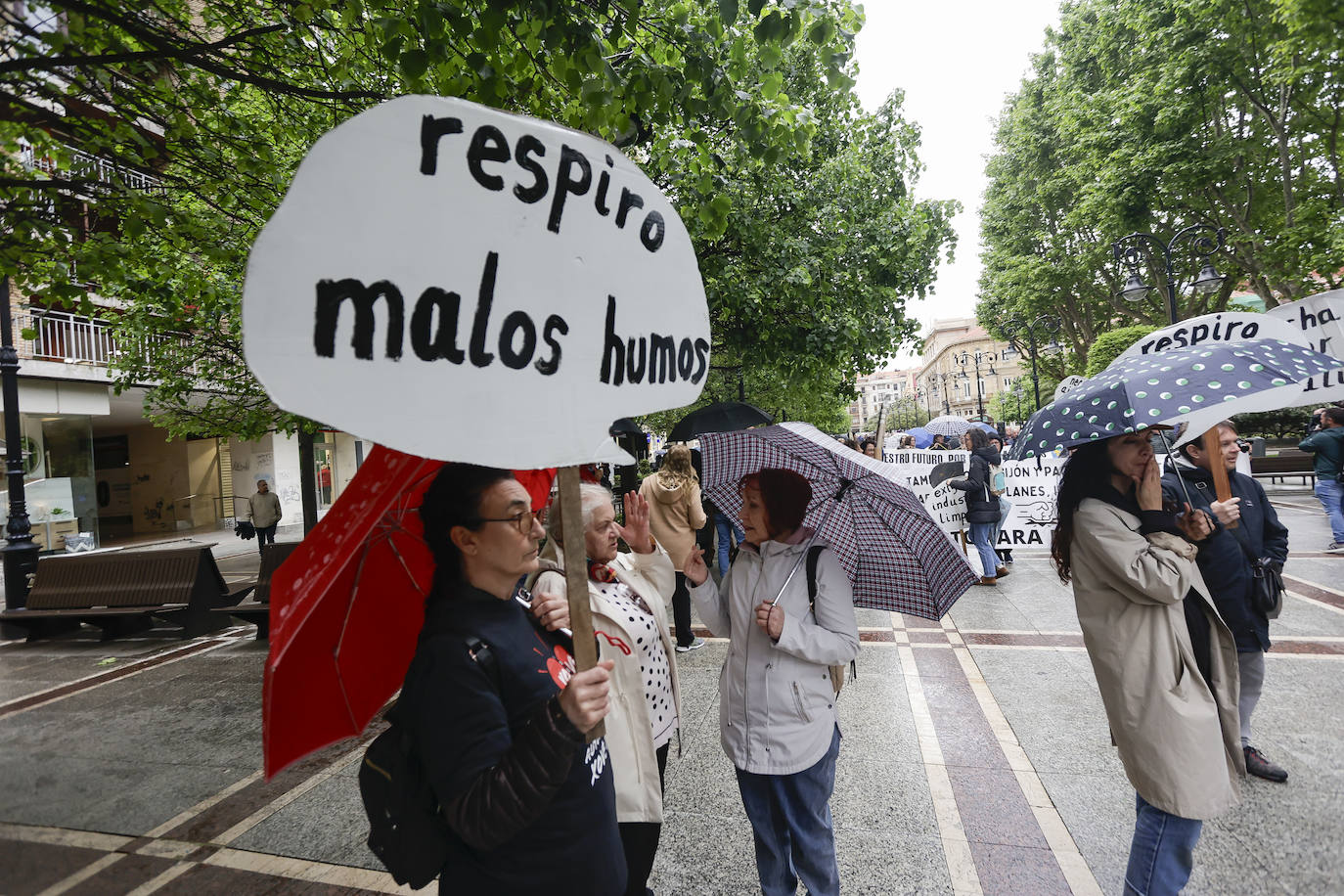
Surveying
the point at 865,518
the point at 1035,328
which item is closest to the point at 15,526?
the point at 865,518

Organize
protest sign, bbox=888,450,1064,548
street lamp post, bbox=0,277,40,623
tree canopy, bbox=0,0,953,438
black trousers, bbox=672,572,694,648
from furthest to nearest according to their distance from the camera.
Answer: street lamp post, bbox=0,277,40,623 → protest sign, bbox=888,450,1064,548 → black trousers, bbox=672,572,694,648 → tree canopy, bbox=0,0,953,438

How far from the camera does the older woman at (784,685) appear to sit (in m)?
2.36

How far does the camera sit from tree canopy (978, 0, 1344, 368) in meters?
12.1

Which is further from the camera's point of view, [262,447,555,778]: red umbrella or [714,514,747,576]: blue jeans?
[714,514,747,576]: blue jeans

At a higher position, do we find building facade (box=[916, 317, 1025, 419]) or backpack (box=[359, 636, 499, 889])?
building facade (box=[916, 317, 1025, 419])

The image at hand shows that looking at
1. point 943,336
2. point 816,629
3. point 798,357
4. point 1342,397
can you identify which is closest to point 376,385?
point 816,629

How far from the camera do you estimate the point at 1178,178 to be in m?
15.5

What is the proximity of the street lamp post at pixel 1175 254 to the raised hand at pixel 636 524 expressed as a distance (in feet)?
37.7

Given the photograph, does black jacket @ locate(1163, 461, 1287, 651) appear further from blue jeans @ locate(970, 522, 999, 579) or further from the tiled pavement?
blue jeans @ locate(970, 522, 999, 579)

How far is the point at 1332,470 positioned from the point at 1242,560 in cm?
868

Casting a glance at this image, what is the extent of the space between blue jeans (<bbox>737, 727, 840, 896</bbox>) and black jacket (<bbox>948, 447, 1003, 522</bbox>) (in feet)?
20.7

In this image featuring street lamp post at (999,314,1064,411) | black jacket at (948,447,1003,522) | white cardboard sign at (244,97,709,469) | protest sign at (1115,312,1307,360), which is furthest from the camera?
street lamp post at (999,314,1064,411)

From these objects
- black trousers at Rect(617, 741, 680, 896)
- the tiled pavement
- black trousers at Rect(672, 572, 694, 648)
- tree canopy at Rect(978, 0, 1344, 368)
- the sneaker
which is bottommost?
the tiled pavement

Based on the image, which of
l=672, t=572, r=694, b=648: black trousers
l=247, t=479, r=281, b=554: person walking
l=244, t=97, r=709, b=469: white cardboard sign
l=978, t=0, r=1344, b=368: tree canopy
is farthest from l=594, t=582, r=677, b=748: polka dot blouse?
l=247, t=479, r=281, b=554: person walking
